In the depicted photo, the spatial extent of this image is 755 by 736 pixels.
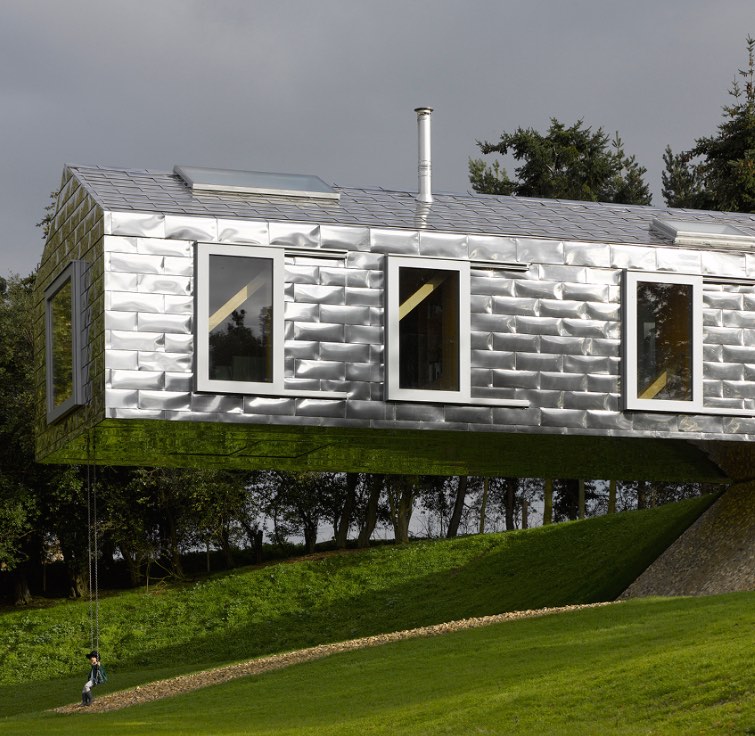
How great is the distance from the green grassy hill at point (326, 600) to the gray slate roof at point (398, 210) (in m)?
9.90

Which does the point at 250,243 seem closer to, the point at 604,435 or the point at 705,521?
the point at 604,435

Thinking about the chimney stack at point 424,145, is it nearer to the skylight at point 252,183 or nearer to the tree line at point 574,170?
the skylight at point 252,183

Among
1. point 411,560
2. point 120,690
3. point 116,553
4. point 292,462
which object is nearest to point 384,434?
point 292,462

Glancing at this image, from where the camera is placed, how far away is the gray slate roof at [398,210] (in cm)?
2003

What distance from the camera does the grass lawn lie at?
14.1 meters

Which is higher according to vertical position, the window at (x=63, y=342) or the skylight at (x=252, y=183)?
the skylight at (x=252, y=183)

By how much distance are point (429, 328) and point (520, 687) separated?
5.82 m

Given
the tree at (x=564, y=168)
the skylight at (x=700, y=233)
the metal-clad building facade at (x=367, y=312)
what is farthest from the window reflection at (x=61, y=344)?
the tree at (x=564, y=168)

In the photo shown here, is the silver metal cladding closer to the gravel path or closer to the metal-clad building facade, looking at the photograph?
the metal-clad building facade

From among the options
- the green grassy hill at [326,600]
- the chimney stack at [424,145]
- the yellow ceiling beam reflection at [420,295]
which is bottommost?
the green grassy hill at [326,600]

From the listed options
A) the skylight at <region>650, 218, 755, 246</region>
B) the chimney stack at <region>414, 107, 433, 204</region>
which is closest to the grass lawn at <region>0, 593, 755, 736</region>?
the skylight at <region>650, 218, 755, 246</region>

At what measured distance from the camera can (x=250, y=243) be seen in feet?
64.4

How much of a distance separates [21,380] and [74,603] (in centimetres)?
707

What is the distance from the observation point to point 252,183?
21.4 m
